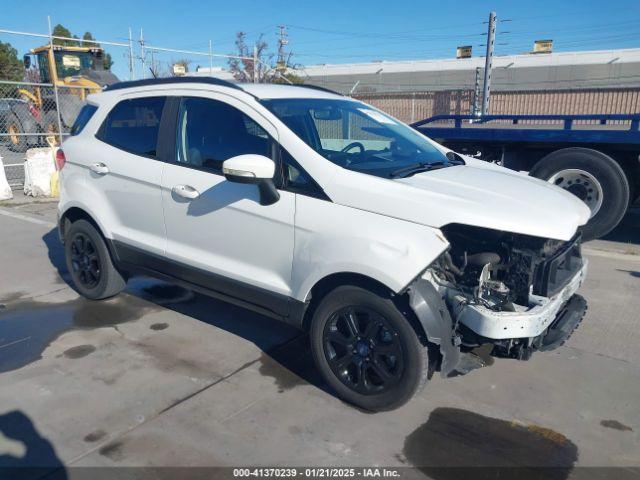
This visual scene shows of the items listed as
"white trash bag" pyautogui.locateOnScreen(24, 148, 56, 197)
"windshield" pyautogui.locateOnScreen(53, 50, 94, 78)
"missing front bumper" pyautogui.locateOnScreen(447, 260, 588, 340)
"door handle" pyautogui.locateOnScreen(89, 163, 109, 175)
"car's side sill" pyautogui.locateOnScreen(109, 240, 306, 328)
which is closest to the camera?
"missing front bumper" pyautogui.locateOnScreen(447, 260, 588, 340)

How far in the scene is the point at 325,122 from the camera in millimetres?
4332

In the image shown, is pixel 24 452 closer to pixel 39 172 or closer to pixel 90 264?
pixel 90 264

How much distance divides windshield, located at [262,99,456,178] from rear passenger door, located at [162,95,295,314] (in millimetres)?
317

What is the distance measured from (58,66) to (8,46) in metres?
27.4

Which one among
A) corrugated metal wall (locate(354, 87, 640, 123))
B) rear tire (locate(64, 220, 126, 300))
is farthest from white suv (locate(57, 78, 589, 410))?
corrugated metal wall (locate(354, 87, 640, 123))

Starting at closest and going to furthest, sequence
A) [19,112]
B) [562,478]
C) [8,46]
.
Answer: [562,478] → [19,112] → [8,46]

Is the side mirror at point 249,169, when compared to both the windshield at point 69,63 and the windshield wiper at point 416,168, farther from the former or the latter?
the windshield at point 69,63

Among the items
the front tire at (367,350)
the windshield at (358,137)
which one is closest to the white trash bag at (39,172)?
the windshield at (358,137)

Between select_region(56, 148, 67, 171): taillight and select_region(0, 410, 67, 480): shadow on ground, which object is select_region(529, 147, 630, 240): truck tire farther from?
select_region(0, 410, 67, 480): shadow on ground

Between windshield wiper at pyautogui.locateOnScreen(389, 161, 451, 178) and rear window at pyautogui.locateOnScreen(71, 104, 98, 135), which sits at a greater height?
rear window at pyautogui.locateOnScreen(71, 104, 98, 135)

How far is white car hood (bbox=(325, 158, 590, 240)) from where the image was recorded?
10.1 ft

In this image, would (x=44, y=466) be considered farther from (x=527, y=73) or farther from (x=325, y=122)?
(x=527, y=73)

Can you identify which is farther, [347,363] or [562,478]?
[347,363]

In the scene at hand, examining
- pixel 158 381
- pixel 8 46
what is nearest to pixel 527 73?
pixel 8 46
